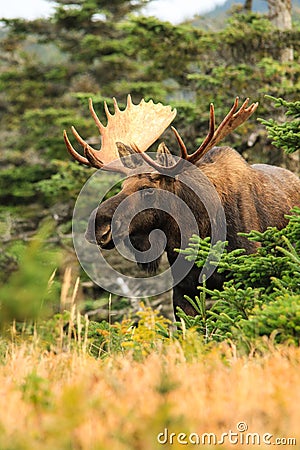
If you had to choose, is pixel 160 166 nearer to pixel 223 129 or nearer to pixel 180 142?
pixel 180 142

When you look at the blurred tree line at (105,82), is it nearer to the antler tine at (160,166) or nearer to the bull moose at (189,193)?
the bull moose at (189,193)

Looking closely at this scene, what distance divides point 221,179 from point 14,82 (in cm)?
1373

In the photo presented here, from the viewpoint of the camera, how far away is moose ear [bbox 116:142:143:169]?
23.0ft

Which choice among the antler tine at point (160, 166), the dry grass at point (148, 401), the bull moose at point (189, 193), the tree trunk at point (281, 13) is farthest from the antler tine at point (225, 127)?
the tree trunk at point (281, 13)

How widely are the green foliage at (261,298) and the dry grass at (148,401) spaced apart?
1.05 ft

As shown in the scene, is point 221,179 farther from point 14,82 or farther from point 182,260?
point 14,82

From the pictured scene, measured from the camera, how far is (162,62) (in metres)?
14.3

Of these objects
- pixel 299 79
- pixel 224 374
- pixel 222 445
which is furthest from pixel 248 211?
pixel 299 79

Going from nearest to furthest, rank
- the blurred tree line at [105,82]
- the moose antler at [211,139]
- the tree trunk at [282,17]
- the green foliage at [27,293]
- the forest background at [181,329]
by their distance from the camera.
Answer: the forest background at [181,329] < the green foliage at [27,293] < the moose antler at [211,139] < the blurred tree line at [105,82] < the tree trunk at [282,17]

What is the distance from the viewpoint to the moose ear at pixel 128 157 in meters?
7.01

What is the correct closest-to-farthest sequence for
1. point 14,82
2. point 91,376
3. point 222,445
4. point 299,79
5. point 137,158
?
point 222,445, point 91,376, point 137,158, point 299,79, point 14,82

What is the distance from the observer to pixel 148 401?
2.82 m

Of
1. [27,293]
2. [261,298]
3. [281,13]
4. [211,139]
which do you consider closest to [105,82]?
[281,13]

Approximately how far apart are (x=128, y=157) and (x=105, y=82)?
12401mm
